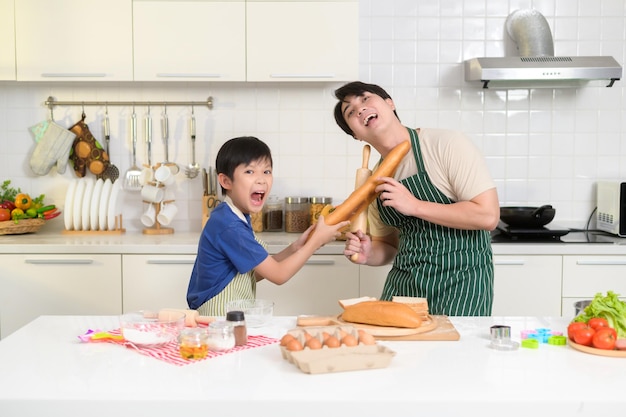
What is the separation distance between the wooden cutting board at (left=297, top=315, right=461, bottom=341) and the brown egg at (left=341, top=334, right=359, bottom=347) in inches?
7.6

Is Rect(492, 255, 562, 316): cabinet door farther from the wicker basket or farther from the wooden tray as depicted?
the wicker basket

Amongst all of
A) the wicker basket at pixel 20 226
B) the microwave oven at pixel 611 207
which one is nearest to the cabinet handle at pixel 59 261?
the wicker basket at pixel 20 226

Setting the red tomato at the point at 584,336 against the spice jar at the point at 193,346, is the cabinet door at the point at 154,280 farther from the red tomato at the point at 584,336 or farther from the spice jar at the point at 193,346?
the red tomato at the point at 584,336

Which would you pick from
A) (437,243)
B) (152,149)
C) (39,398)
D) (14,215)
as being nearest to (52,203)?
(14,215)

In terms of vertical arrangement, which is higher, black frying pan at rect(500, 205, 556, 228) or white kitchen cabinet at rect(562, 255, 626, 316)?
black frying pan at rect(500, 205, 556, 228)

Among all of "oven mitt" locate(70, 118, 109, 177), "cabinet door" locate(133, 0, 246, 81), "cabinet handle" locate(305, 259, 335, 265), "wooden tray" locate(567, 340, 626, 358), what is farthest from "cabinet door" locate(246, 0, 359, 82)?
"wooden tray" locate(567, 340, 626, 358)

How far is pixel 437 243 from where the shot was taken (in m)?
2.37

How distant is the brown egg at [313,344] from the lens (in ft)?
5.14

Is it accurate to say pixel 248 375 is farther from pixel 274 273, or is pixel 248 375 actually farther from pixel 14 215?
pixel 14 215

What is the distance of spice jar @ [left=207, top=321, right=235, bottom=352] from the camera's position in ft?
5.48

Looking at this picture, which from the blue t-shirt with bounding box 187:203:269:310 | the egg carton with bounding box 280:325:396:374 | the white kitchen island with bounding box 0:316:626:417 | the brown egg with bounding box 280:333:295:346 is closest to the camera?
the white kitchen island with bounding box 0:316:626:417

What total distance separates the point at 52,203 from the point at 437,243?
2.44m

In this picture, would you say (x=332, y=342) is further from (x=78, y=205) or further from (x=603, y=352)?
(x=78, y=205)

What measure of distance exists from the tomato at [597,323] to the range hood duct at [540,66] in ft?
Result: 6.76
